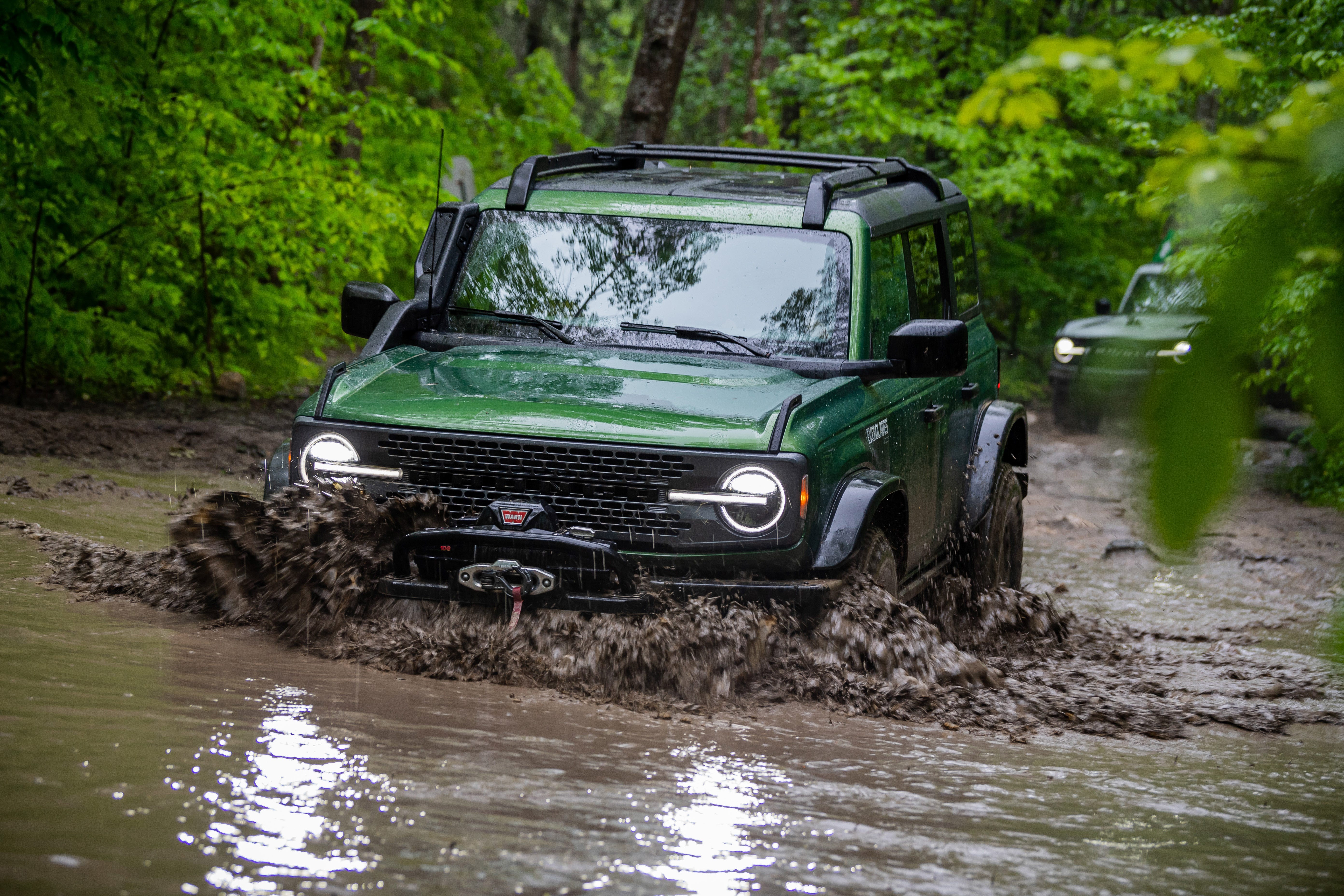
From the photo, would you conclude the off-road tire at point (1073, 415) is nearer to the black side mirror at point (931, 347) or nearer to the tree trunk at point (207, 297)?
the black side mirror at point (931, 347)

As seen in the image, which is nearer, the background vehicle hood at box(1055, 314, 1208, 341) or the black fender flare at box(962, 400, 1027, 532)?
the background vehicle hood at box(1055, 314, 1208, 341)

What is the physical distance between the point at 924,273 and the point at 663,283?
1422mm

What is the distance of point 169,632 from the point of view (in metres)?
5.17

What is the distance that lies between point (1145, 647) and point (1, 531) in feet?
18.0

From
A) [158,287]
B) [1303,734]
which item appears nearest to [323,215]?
[158,287]

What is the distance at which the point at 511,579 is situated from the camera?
4641 millimetres

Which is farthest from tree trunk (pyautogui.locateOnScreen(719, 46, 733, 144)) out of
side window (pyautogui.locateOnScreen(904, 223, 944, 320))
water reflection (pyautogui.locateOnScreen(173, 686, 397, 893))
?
water reflection (pyautogui.locateOnScreen(173, 686, 397, 893))

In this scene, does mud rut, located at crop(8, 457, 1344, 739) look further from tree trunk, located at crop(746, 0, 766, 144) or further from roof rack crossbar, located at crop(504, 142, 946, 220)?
tree trunk, located at crop(746, 0, 766, 144)

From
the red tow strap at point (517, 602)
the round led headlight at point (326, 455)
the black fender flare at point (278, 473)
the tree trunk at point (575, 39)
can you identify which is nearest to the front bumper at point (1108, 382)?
the red tow strap at point (517, 602)

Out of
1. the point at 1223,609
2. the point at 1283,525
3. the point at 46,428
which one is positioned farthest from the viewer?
the point at 46,428

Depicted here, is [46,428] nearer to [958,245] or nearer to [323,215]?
[323,215]

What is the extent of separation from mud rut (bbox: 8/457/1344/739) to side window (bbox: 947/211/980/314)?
208 centimetres

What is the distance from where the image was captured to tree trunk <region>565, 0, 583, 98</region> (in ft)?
110

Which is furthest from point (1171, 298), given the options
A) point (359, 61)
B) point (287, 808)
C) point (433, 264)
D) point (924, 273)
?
point (359, 61)
